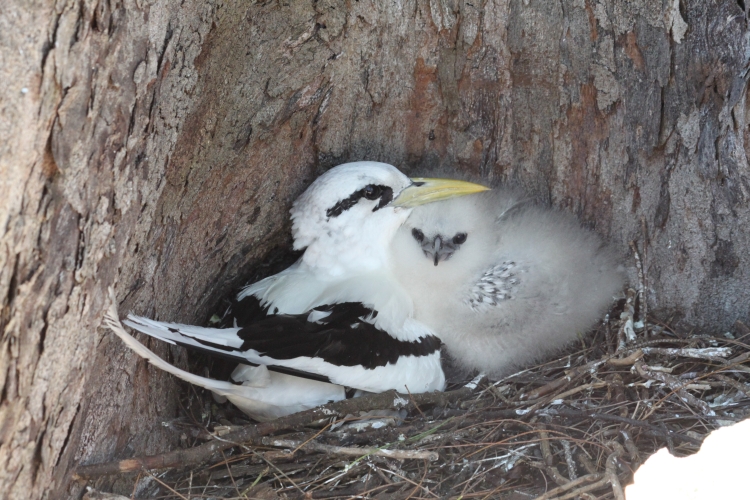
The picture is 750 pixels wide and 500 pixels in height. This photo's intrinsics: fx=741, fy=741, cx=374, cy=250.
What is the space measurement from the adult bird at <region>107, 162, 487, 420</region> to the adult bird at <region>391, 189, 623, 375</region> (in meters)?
0.11

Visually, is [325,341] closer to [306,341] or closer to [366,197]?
[306,341]

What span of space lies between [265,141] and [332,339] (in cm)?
96

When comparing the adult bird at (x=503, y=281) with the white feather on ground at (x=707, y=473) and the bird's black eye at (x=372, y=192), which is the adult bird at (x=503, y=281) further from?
the white feather on ground at (x=707, y=473)

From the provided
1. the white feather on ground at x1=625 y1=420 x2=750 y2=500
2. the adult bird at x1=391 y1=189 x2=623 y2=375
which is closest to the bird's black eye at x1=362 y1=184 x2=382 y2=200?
the adult bird at x1=391 y1=189 x2=623 y2=375

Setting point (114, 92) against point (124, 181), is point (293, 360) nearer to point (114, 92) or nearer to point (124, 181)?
point (124, 181)

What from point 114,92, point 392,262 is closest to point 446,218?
point 392,262

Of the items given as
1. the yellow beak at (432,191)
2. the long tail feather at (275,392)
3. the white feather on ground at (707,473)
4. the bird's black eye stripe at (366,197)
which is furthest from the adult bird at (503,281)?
the white feather on ground at (707,473)

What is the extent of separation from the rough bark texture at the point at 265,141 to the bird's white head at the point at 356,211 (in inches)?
8.5

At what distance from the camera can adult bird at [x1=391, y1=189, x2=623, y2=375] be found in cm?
336

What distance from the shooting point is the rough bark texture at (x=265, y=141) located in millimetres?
2074

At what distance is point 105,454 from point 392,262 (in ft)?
5.02

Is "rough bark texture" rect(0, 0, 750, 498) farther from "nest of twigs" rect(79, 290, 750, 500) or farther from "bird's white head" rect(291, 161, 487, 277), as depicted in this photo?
"nest of twigs" rect(79, 290, 750, 500)

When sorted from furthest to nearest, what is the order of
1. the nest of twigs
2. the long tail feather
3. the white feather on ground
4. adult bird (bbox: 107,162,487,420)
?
the long tail feather, adult bird (bbox: 107,162,487,420), the nest of twigs, the white feather on ground

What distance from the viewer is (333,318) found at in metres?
3.05
